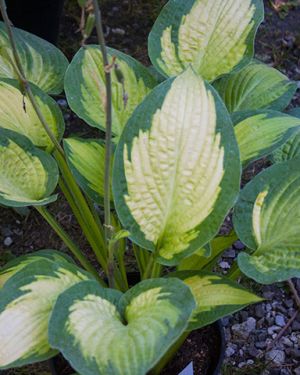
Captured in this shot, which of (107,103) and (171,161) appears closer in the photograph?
(107,103)

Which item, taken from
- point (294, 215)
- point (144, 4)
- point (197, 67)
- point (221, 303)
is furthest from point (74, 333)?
point (144, 4)

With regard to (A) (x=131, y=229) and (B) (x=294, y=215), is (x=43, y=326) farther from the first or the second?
(B) (x=294, y=215)

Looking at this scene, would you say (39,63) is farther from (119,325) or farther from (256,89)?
(119,325)

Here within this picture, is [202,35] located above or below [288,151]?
above

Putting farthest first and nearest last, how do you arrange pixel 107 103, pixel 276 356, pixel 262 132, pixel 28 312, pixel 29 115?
1. pixel 276 356
2. pixel 29 115
3. pixel 262 132
4. pixel 28 312
5. pixel 107 103

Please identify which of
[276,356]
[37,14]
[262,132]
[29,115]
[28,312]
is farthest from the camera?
[37,14]

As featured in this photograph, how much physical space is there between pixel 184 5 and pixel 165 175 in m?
0.36

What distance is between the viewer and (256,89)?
3.46 feet

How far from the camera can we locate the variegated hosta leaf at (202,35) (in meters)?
1.00

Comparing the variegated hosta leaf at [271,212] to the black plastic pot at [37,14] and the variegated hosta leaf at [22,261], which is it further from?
the black plastic pot at [37,14]

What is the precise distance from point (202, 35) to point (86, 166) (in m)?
0.31

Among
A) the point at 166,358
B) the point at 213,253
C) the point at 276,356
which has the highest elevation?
the point at 213,253

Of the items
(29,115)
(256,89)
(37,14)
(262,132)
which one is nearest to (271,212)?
(262,132)

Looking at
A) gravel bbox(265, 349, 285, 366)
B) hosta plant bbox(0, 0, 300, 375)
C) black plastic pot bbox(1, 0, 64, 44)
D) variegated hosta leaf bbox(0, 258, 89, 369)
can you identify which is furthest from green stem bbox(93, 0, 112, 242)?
black plastic pot bbox(1, 0, 64, 44)
